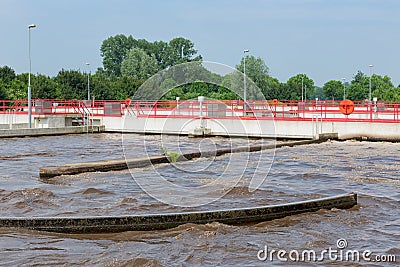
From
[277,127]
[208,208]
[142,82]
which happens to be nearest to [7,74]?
[142,82]

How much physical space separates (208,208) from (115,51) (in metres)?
123

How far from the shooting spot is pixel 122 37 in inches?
5094

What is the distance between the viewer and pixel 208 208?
974 cm

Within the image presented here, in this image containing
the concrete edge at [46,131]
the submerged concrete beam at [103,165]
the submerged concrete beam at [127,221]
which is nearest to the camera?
the submerged concrete beam at [127,221]

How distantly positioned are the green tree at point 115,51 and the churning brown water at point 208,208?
114 metres

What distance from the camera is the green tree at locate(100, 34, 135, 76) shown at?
12888 centimetres

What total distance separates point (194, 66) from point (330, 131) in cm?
1749

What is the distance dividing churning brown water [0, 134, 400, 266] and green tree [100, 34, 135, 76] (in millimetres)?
113522

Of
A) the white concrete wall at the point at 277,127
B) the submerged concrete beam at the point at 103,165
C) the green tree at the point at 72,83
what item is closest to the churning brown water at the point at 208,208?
the submerged concrete beam at the point at 103,165

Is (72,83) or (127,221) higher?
(72,83)

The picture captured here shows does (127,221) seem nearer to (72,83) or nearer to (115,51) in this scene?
(72,83)

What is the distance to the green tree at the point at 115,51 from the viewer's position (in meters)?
129

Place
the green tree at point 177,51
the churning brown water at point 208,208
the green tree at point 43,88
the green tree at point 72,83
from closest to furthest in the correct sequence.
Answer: the churning brown water at point 208,208 < the green tree at point 43,88 < the green tree at point 72,83 < the green tree at point 177,51

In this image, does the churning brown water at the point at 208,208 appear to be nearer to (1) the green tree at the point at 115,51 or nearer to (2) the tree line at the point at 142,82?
(2) the tree line at the point at 142,82
